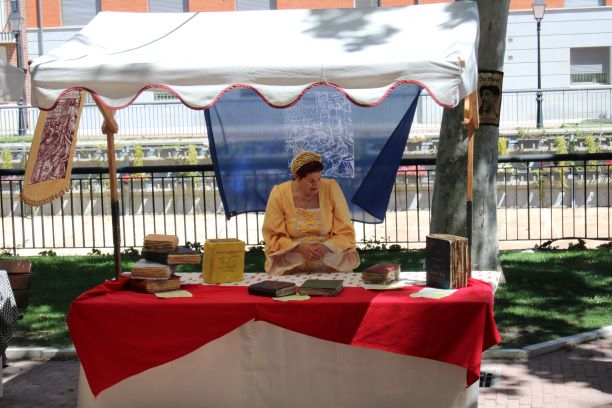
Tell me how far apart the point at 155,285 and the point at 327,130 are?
2.85 m

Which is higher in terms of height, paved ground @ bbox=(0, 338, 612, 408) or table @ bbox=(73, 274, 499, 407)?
table @ bbox=(73, 274, 499, 407)

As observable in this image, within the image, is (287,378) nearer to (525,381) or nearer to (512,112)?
(525,381)

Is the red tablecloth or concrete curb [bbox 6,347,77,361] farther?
concrete curb [bbox 6,347,77,361]

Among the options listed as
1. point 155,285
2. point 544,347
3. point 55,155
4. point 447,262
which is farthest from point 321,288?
point 544,347

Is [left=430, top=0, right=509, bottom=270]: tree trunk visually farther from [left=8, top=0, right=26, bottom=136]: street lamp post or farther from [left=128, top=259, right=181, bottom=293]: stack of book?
[left=8, top=0, right=26, bottom=136]: street lamp post

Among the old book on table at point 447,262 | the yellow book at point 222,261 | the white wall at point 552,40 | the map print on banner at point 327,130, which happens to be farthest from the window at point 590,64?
the yellow book at point 222,261

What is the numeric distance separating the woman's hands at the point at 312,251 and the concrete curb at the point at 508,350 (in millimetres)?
1592

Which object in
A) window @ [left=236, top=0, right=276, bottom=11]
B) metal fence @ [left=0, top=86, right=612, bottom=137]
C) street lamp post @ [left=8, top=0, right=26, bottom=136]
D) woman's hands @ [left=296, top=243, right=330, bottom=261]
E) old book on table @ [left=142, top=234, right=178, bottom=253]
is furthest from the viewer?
window @ [left=236, top=0, right=276, bottom=11]

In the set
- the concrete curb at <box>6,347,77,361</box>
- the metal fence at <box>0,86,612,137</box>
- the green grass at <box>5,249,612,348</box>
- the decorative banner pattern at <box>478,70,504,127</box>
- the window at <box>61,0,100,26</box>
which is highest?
the window at <box>61,0,100,26</box>

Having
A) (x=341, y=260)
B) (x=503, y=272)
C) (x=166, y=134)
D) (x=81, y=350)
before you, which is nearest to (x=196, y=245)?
(x=503, y=272)

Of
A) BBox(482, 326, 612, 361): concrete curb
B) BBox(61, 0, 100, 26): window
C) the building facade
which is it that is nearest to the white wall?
the building facade

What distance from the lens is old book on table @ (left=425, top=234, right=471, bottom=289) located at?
569cm

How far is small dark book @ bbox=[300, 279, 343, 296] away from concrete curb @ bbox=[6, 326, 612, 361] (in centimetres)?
201

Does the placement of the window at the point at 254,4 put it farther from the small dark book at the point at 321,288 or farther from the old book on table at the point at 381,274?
the small dark book at the point at 321,288
